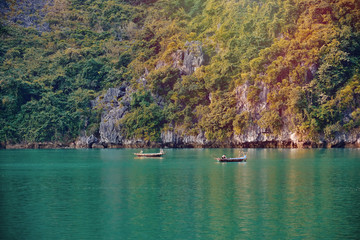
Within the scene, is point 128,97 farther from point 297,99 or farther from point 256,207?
point 256,207

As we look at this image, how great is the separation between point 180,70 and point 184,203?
57.8 meters

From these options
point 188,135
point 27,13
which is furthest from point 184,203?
point 27,13

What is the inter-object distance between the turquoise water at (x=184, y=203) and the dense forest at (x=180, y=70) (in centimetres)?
2735

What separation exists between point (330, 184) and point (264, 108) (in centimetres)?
3809

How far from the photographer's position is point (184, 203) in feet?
78.2

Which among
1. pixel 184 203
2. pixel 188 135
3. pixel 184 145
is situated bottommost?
pixel 184 203

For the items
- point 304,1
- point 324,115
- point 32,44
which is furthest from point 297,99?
point 32,44

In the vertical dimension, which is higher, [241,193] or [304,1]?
[304,1]

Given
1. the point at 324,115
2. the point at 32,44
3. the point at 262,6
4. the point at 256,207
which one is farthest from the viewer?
the point at 32,44

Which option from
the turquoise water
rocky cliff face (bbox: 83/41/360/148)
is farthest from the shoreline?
the turquoise water

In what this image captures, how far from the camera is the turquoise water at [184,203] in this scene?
18672mm

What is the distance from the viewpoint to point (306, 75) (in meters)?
64.9

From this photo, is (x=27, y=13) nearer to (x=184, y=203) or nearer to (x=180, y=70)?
(x=180, y=70)

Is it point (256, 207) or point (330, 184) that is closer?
point (256, 207)
